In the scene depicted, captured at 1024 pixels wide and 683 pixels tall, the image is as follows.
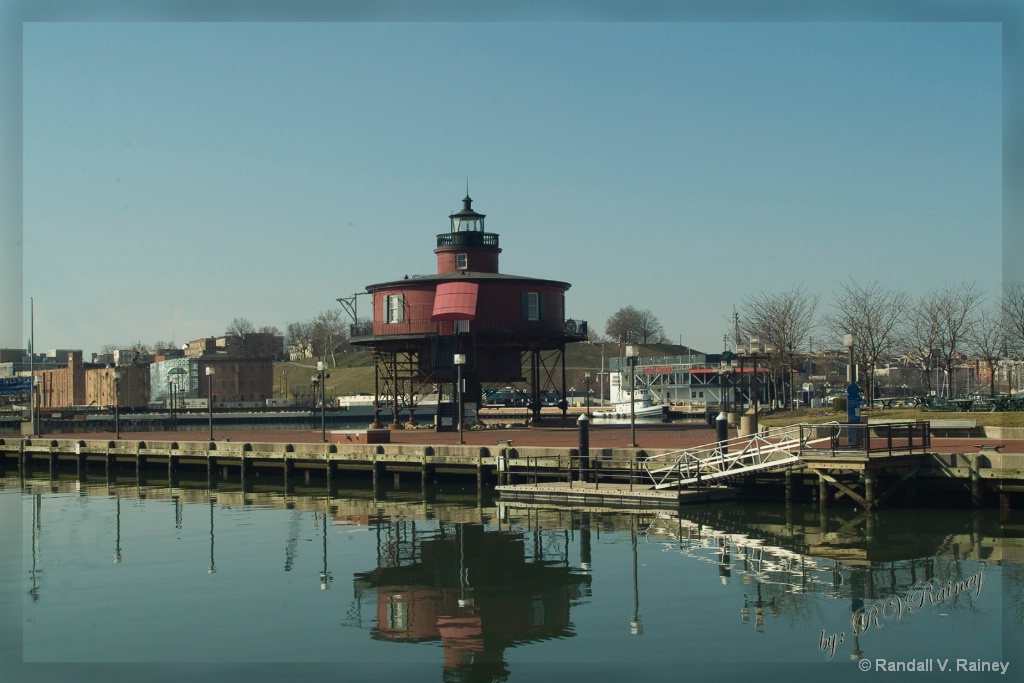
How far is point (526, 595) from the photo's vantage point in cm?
2605

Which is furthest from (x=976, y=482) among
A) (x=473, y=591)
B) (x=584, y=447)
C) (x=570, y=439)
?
(x=570, y=439)

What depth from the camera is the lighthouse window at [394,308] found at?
6888cm

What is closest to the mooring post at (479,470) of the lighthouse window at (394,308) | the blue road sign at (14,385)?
the lighthouse window at (394,308)

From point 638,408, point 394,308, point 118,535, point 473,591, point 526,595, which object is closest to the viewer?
point 526,595

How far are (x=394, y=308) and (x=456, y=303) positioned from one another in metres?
4.57

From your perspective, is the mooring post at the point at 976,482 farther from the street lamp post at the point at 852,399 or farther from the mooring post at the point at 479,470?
the mooring post at the point at 479,470

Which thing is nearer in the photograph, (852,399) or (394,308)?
(852,399)

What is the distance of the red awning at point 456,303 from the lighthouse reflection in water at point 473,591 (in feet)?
102

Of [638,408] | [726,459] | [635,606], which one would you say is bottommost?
[635,606]

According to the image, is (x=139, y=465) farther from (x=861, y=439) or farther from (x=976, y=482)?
(x=976, y=482)

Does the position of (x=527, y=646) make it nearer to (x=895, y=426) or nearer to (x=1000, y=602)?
(x=1000, y=602)

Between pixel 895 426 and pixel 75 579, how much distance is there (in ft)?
80.6

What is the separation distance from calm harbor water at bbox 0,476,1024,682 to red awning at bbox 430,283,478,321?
2675cm

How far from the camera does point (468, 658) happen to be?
20812mm
